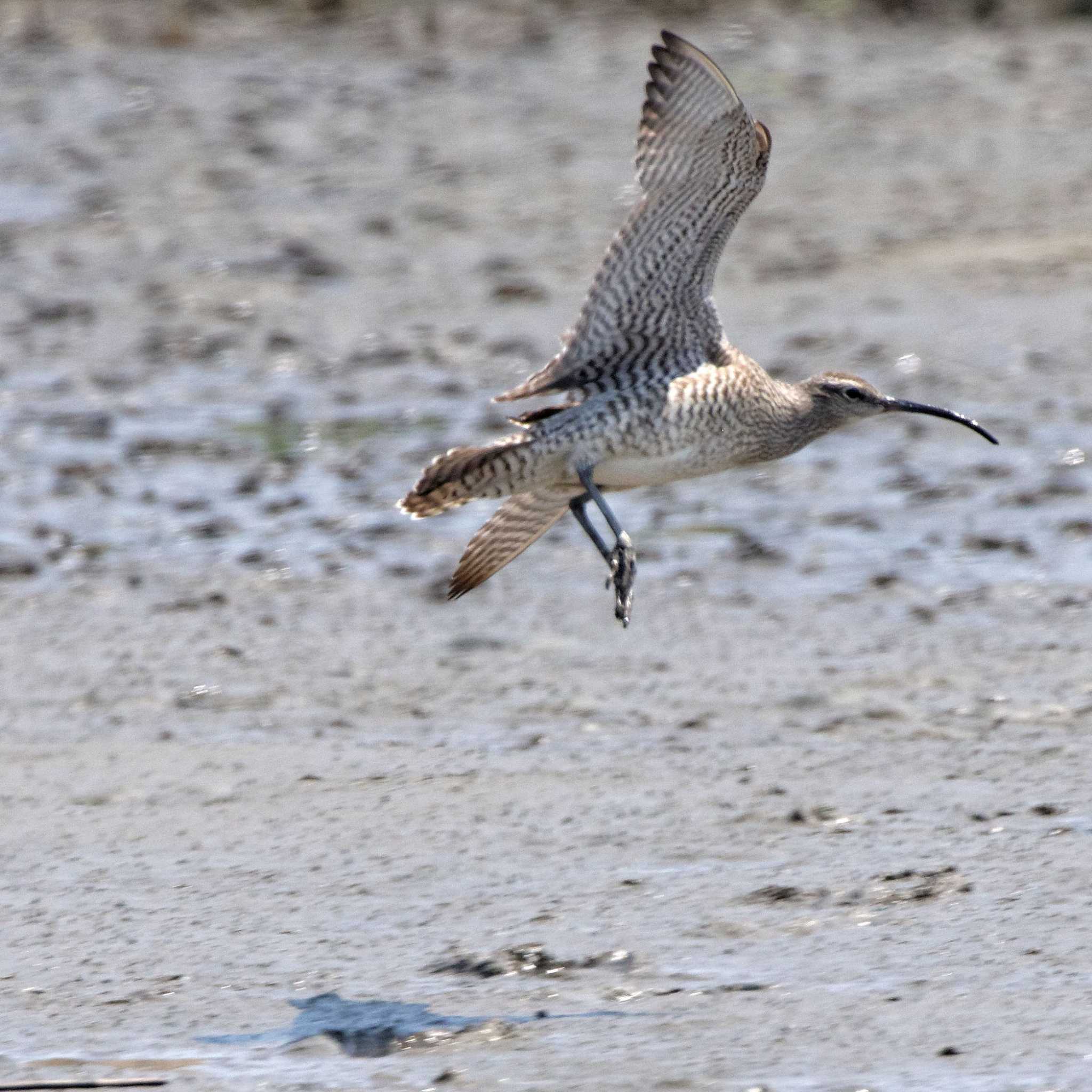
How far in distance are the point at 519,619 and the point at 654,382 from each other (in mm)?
2302

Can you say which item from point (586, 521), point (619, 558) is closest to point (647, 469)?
point (586, 521)

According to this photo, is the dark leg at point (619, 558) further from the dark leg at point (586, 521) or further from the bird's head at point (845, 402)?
the bird's head at point (845, 402)

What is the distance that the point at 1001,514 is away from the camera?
10.1 m

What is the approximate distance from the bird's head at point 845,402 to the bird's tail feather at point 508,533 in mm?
826

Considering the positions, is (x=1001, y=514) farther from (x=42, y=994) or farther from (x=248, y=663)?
(x=42, y=994)

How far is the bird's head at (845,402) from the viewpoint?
7324 millimetres

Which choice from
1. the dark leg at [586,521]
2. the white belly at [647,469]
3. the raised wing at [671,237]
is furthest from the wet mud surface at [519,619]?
the raised wing at [671,237]

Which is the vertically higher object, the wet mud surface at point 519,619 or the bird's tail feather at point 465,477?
the bird's tail feather at point 465,477

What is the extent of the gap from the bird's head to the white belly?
21.7 inches

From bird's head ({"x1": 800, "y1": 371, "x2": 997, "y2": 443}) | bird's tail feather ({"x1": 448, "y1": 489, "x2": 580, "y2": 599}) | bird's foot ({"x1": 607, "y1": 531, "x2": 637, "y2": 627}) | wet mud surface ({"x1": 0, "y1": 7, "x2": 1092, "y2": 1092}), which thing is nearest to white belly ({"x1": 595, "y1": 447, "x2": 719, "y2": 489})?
bird's tail feather ({"x1": 448, "y1": 489, "x2": 580, "y2": 599})

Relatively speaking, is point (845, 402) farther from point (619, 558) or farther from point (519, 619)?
point (519, 619)

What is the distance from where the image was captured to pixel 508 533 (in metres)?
7.11

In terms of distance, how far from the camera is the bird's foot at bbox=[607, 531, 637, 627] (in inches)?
255

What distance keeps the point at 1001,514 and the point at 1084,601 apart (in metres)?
1.09
